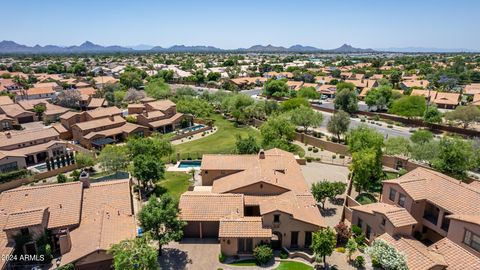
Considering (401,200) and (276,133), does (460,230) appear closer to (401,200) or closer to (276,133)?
(401,200)

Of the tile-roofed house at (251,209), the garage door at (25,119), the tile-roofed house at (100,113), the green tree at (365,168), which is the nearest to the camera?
the tile-roofed house at (251,209)

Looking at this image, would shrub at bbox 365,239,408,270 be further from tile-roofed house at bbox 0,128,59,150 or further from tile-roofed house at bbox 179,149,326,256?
tile-roofed house at bbox 0,128,59,150

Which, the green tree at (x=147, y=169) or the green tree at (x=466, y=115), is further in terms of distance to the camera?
the green tree at (x=466, y=115)

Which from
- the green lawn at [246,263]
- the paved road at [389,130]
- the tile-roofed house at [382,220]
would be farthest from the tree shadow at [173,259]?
the paved road at [389,130]

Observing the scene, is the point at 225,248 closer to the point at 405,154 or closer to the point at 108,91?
the point at 405,154

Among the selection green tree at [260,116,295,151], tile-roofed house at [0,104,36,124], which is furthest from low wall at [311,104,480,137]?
tile-roofed house at [0,104,36,124]

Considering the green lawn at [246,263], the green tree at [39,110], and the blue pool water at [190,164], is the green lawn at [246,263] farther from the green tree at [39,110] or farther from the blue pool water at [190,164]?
the green tree at [39,110]

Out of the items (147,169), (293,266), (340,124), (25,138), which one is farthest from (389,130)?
(25,138)
